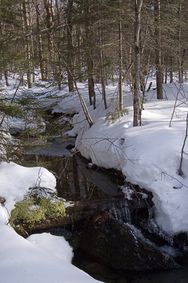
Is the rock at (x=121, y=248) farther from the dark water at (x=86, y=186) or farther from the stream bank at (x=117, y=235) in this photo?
the dark water at (x=86, y=186)

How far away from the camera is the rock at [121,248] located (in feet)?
26.6

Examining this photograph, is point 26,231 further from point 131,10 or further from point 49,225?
point 131,10

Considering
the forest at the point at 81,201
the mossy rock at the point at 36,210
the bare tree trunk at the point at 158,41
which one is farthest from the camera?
the bare tree trunk at the point at 158,41

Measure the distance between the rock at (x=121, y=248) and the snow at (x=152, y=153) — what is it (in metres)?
0.67

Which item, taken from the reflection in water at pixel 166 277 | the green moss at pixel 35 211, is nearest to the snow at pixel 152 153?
the reflection in water at pixel 166 277

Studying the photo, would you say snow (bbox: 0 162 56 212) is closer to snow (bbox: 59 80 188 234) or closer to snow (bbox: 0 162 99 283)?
snow (bbox: 0 162 99 283)

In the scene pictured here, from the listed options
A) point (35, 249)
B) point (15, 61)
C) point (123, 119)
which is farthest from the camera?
point (123, 119)

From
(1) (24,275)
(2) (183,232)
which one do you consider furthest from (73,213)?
(1) (24,275)

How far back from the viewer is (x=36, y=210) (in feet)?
26.8

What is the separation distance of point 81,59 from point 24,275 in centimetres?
1214

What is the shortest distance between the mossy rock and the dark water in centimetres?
85

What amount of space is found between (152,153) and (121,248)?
2.94 metres

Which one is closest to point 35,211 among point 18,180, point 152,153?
point 18,180

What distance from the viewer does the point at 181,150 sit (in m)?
9.95
